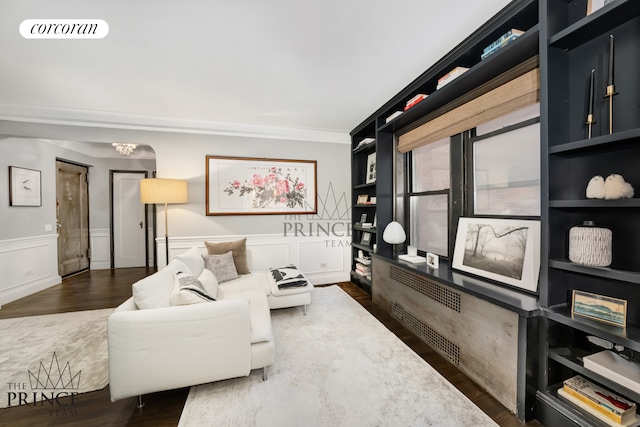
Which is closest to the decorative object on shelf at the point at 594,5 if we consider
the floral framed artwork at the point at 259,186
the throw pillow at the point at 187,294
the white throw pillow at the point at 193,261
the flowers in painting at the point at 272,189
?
the throw pillow at the point at 187,294

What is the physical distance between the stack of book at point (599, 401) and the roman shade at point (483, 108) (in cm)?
165

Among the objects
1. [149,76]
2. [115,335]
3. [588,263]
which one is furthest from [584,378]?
[149,76]

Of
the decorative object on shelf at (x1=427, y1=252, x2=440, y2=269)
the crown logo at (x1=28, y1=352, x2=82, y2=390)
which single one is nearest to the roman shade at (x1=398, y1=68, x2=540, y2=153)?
the decorative object on shelf at (x1=427, y1=252, x2=440, y2=269)

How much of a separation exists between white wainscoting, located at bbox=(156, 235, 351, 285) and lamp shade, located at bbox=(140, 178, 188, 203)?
75cm

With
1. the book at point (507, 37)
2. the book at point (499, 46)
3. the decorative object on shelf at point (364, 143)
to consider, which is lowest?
the decorative object on shelf at point (364, 143)

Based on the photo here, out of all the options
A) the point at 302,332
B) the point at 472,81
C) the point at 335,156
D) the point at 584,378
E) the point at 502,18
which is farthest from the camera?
the point at 335,156

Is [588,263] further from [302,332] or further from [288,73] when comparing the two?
[288,73]

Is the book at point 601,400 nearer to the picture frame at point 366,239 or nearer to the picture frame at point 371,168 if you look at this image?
the picture frame at point 366,239

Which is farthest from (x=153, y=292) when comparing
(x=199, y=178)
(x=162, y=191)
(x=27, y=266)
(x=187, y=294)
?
(x=27, y=266)

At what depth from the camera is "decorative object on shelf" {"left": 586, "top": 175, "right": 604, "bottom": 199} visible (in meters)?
1.20

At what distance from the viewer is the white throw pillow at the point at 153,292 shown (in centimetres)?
159

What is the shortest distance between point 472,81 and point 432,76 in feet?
1.27

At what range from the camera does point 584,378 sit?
1342 millimetres

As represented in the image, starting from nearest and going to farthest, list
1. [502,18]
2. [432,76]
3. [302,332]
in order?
[502,18] < [432,76] < [302,332]
